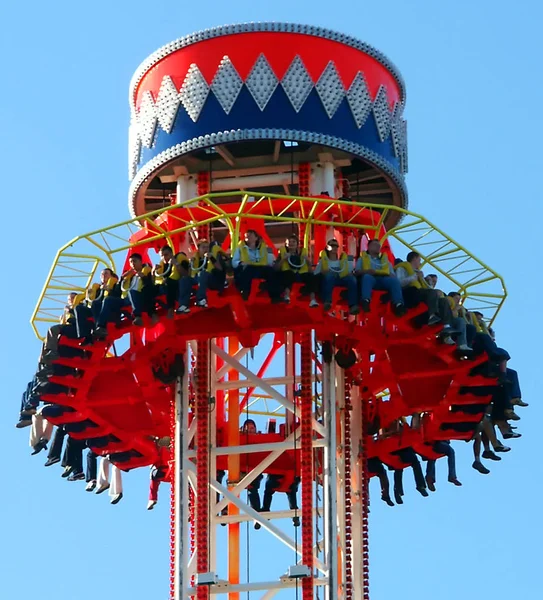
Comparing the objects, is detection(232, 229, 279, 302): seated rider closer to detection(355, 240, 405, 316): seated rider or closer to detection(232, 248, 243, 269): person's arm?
detection(232, 248, 243, 269): person's arm

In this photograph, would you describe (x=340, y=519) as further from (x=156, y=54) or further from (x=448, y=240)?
(x=156, y=54)

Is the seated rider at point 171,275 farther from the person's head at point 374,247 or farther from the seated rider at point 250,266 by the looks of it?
the person's head at point 374,247

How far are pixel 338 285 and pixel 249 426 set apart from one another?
21.9ft

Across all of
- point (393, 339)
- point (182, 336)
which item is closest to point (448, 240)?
point (393, 339)

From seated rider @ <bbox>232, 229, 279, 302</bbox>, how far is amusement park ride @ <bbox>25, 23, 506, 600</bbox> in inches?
47.2

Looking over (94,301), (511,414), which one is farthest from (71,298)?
(511,414)

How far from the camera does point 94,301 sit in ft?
181

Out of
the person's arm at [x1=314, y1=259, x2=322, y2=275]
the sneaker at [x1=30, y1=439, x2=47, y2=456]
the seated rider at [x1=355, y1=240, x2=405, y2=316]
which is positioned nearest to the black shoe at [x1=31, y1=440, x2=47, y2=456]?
the sneaker at [x1=30, y1=439, x2=47, y2=456]

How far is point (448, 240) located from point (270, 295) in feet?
14.6

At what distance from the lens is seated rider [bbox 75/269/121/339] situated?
180ft

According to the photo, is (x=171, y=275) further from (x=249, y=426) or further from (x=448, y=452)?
(x=448, y=452)

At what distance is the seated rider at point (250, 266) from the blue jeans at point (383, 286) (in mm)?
1767

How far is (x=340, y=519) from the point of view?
5697 centimetres

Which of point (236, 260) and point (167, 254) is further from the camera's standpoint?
point (167, 254)
